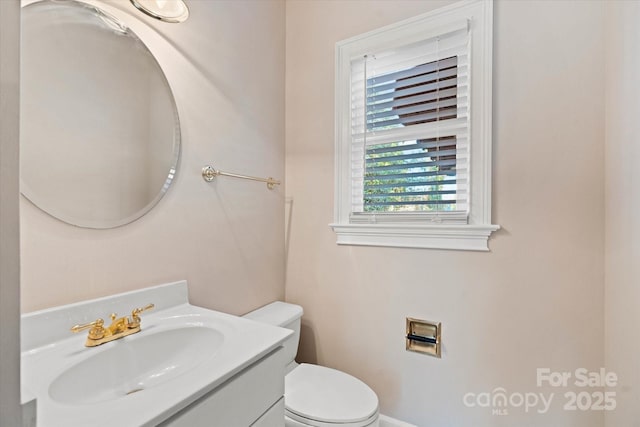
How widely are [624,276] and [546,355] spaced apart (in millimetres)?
457

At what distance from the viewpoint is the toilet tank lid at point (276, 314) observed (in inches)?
57.1

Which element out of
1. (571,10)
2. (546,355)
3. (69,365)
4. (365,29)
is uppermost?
(365,29)

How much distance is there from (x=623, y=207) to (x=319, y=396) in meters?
1.30

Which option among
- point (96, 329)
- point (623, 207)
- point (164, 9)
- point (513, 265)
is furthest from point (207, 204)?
point (623, 207)

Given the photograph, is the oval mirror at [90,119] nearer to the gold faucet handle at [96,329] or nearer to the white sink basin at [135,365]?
the gold faucet handle at [96,329]

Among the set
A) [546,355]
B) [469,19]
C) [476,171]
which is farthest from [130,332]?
[469,19]

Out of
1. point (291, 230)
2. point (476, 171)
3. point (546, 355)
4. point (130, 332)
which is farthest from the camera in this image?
point (291, 230)

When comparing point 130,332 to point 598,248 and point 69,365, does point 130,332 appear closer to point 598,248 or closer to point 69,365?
point 69,365

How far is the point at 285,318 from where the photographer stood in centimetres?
149

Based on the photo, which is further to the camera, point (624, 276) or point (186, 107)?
point (186, 107)

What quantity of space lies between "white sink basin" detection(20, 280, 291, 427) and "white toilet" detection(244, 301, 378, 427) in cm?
47

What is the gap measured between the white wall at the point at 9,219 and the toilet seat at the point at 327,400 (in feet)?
3.48

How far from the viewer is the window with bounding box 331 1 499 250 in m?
1.30

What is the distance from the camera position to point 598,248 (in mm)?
→ 1114
